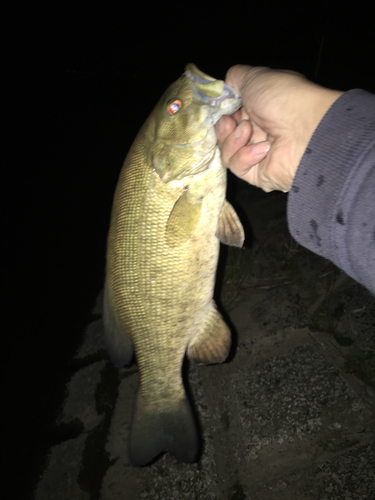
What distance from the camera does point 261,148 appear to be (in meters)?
1.71

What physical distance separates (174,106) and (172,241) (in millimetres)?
662

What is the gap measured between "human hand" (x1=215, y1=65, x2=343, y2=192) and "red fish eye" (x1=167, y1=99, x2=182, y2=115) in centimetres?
29

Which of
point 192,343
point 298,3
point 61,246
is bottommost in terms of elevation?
point 61,246

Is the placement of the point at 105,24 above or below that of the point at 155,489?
above

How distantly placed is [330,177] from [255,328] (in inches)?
80.6

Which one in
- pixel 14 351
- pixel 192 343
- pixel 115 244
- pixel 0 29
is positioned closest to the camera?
pixel 115 244

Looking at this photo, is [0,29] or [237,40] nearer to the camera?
[0,29]

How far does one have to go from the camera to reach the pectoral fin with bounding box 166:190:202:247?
1.59m

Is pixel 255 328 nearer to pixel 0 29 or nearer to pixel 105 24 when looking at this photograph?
pixel 0 29

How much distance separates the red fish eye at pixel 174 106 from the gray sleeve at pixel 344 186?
650 mm

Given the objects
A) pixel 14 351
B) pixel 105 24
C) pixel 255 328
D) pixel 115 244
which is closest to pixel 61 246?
pixel 14 351

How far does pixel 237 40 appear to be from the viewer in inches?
778

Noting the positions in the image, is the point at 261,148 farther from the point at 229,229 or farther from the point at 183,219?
the point at 183,219

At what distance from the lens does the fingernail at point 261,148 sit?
5.55 ft
